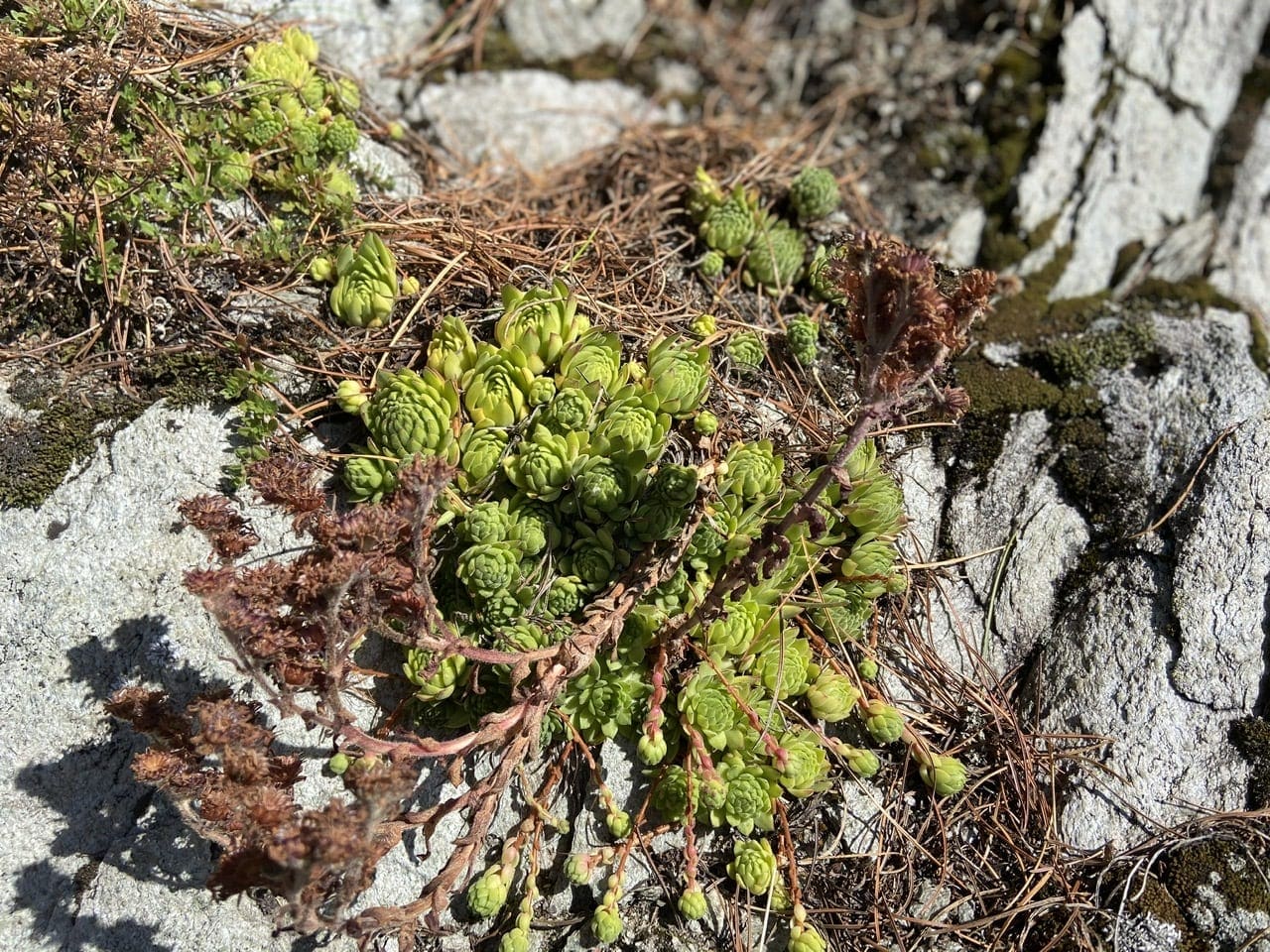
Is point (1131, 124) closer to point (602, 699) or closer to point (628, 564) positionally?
point (628, 564)

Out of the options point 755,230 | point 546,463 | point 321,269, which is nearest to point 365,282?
point 321,269

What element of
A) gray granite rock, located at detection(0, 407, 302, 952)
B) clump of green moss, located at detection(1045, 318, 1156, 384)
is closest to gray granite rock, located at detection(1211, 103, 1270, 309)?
clump of green moss, located at detection(1045, 318, 1156, 384)

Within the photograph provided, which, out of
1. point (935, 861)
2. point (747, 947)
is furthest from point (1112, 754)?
point (747, 947)

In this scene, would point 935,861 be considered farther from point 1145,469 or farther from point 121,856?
point 121,856

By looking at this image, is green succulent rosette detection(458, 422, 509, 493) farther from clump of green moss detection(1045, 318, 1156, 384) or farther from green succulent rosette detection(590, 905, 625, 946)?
clump of green moss detection(1045, 318, 1156, 384)

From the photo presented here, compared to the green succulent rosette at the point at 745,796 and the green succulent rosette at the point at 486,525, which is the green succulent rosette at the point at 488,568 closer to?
the green succulent rosette at the point at 486,525

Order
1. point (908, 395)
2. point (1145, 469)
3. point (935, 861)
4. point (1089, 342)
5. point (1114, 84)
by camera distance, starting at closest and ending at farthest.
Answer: point (908, 395) < point (935, 861) < point (1145, 469) < point (1089, 342) < point (1114, 84)
